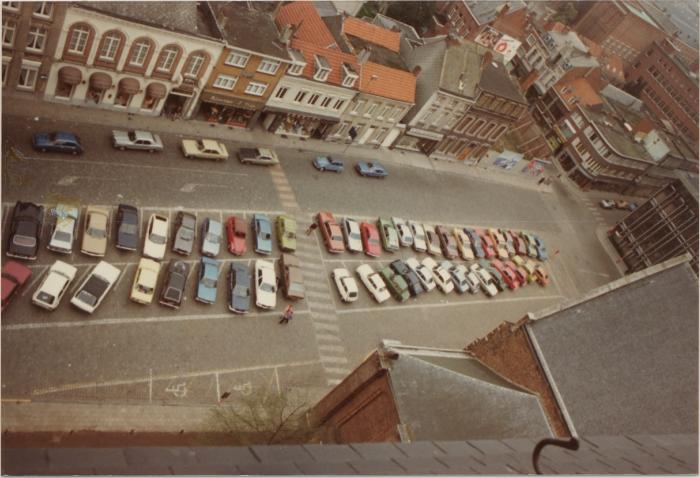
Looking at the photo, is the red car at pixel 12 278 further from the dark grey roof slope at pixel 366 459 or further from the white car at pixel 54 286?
the dark grey roof slope at pixel 366 459

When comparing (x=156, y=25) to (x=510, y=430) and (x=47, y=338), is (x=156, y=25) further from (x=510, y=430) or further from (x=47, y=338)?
(x=510, y=430)

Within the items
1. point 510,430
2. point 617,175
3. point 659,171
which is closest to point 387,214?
point 510,430

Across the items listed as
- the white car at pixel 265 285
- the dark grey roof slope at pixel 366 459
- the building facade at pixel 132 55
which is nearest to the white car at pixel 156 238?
the white car at pixel 265 285

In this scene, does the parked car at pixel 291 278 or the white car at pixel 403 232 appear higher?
the white car at pixel 403 232

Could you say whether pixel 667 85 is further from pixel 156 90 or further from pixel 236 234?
pixel 156 90

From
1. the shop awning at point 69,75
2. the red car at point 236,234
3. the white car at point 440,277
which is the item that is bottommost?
the red car at point 236,234
